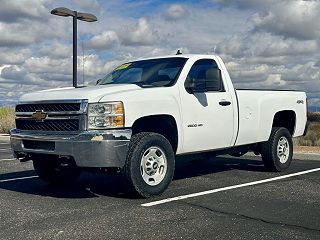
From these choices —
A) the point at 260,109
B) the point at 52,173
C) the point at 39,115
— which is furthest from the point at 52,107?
the point at 260,109

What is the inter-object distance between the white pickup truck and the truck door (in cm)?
1

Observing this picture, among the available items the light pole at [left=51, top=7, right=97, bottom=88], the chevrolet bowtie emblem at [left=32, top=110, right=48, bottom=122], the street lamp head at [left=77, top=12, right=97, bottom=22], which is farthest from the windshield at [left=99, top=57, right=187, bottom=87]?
the street lamp head at [left=77, top=12, right=97, bottom=22]

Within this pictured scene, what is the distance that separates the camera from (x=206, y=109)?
706 cm

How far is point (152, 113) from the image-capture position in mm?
6250

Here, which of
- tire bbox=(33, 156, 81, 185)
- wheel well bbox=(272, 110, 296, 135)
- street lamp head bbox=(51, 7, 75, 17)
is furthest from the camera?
street lamp head bbox=(51, 7, 75, 17)

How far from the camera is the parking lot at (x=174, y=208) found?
15.2 feet

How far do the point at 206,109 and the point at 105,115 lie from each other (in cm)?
183

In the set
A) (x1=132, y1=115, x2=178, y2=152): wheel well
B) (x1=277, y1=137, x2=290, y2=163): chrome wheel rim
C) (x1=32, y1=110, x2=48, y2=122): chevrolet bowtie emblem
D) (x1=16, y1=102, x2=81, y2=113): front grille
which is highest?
(x1=16, y1=102, x2=81, y2=113): front grille

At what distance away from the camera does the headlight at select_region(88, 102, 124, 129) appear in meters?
5.85

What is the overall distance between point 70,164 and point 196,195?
1.77 m

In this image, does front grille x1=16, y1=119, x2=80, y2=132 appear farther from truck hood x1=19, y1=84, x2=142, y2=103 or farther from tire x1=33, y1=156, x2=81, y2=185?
tire x1=33, y1=156, x2=81, y2=185

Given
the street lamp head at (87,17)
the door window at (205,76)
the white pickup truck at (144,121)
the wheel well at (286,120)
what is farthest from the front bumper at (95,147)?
the street lamp head at (87,17)

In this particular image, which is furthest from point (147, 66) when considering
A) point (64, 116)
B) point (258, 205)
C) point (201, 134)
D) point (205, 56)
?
point (258, 205)

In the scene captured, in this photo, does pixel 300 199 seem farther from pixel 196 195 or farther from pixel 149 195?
pixel 149 195
